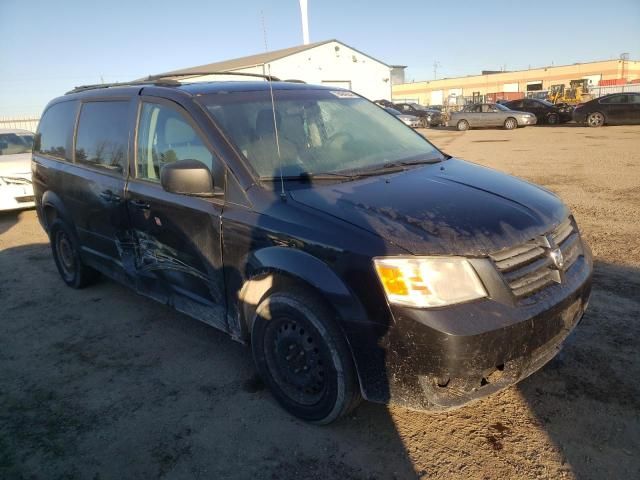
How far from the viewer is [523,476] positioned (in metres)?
2.23

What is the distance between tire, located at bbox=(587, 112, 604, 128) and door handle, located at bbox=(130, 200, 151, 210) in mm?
22854

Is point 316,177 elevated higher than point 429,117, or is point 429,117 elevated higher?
point 429,117

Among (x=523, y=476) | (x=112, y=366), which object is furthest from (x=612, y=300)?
(x=112, y=366)

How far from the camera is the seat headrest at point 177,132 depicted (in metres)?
3.07

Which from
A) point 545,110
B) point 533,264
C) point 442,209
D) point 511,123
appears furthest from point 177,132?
point 545,110

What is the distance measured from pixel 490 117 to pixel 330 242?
2415 cm

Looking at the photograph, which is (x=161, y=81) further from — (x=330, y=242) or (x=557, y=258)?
(x=557, y=258)

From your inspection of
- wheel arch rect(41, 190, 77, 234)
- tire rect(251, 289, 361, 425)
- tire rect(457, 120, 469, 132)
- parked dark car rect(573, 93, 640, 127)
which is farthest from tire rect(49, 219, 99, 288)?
tire rect(457, 120, 469, 132)

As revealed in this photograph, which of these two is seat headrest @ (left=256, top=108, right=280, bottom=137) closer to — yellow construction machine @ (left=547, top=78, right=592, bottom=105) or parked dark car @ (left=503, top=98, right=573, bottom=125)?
parked dark car @ (left=503, top=98, right=573, bottom=125)

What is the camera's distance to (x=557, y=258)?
2441 millimetres

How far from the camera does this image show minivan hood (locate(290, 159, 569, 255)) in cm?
223

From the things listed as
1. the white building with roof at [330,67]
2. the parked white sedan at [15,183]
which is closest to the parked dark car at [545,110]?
the white building with roof at [330,67]

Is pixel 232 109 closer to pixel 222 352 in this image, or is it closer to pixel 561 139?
pixel 222 352

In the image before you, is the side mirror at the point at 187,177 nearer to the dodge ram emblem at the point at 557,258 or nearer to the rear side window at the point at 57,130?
the dodge ram emblem at the point at 557,258
